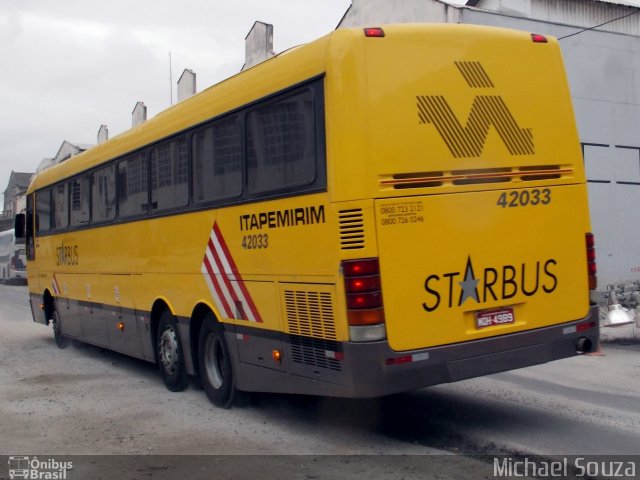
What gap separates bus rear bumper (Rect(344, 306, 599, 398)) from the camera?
616 cm

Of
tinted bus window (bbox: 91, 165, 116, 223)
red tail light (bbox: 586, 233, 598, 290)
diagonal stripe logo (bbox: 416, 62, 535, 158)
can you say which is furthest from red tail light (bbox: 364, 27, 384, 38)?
tinted bus window (bbox: 91, 165, 116, 223)

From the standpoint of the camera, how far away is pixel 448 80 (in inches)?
264

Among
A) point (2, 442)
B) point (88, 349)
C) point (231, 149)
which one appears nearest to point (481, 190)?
point (231, 149)

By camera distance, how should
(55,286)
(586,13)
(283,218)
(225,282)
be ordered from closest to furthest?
(283,218) → (225,282) → (55,286) → (586,13)

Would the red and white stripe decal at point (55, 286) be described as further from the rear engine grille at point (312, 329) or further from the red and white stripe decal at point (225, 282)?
the rear engine grille at point (312, 329)

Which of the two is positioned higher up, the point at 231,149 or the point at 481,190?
the point at 231,149

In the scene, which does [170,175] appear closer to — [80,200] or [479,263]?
[80,200]

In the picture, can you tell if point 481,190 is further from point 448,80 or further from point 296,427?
point 296,427

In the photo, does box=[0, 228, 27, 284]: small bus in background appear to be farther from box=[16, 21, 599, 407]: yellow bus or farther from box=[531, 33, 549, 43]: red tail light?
box=[531, 33, 549, 43]: red tail light

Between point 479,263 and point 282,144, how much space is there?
6.77 ft

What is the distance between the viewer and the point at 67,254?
Answer: 1344 centimetres

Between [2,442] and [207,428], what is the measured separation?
75.6 inches

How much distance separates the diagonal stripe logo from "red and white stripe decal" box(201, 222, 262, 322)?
8.22ft

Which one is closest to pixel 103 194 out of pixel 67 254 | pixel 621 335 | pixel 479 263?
pixel 67 254
